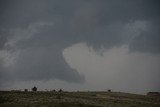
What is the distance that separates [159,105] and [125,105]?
10.9 metres

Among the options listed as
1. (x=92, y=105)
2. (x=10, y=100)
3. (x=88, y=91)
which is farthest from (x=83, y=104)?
(x=88, y=91)

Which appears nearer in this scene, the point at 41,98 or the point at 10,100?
the point at 10,100

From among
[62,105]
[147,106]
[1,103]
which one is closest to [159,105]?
[147,106]

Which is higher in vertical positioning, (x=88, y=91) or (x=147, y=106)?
(x=88, y=91)

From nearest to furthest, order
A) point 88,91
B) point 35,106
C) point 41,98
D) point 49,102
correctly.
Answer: point 35,106 < point 49,102 < point 41,98 < point 88,91

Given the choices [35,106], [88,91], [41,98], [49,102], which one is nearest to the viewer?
[35,106]

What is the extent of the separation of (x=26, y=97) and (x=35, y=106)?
9631mm

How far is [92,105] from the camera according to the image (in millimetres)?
56406

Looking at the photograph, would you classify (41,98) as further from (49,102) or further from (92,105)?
(92,105)

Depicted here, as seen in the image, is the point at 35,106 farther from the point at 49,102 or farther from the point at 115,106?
the point at 115,106

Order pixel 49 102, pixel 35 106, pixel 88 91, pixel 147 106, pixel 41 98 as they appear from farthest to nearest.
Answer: pixel 88 91, pixel 147 106, pixel 41 98, pixel 49 102, pixel 35 106

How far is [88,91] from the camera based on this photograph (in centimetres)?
8844

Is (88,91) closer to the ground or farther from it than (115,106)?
farther from it

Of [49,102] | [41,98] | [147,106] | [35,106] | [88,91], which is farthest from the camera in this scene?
[88,91]
